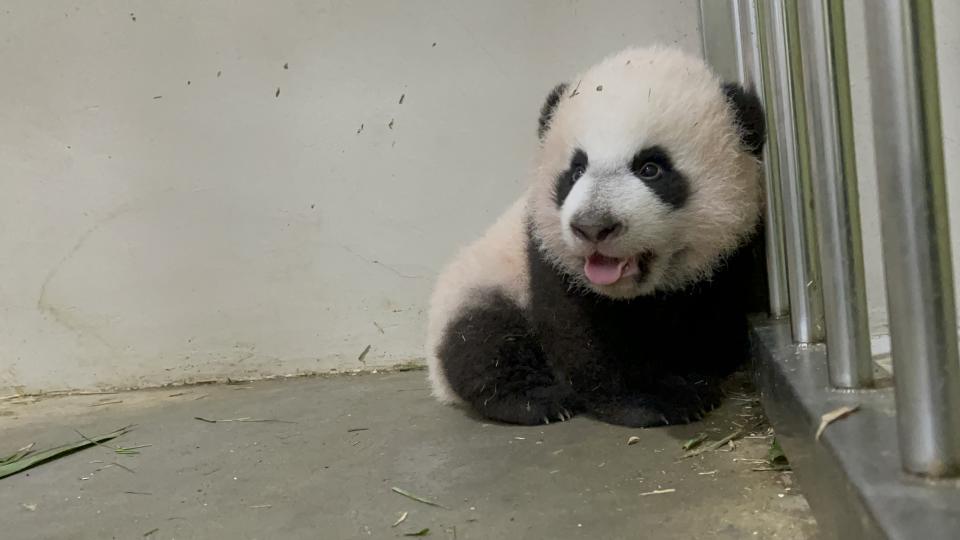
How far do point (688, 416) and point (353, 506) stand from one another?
2.51ft

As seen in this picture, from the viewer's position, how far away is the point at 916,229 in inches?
30.8

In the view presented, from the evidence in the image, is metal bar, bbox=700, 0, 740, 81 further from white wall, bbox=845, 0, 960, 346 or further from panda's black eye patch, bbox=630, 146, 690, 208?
panda's black eye patch, bbox=630, 146, 690, 208

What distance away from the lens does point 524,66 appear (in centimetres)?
249

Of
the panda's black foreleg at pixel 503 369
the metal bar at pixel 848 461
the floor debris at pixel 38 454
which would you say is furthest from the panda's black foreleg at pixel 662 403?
the floor debris at pixel 38 454

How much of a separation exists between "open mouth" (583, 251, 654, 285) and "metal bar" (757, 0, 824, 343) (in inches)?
11.7

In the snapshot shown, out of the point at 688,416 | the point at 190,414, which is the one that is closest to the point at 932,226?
the point at 688,416

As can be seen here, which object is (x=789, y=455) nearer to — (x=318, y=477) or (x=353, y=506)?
(x=353, y=506)

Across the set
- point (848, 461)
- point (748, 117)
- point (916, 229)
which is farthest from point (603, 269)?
point (916, 229)

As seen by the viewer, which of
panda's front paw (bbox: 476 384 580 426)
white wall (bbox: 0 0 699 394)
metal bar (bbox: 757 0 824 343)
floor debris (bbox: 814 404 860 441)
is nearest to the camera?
floor debris (bbox: 814 404 860 441)

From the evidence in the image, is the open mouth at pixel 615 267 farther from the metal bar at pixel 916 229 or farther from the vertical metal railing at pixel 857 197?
the metal bar at pixel 916 229

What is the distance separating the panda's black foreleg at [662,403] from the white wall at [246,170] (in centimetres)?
95

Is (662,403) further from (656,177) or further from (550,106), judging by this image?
(550,106)

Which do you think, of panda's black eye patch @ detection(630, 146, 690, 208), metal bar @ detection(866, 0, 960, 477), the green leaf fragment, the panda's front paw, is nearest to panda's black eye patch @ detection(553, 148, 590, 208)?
panda's black eye patch @ detection(630, 146, 690, 208)

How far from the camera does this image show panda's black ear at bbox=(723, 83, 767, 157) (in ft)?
5.51
